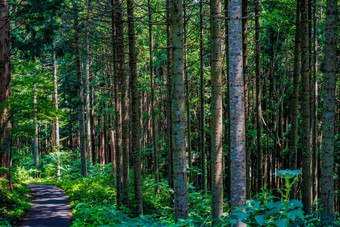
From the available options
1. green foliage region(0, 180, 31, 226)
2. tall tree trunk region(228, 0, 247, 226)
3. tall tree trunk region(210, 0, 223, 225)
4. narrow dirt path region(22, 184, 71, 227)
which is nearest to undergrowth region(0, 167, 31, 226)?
green foliage region(0, 180, 31, 226)

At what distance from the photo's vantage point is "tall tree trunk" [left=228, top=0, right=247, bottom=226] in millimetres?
4934

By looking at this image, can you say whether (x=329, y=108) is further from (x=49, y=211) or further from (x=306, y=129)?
(x=49, y=211)

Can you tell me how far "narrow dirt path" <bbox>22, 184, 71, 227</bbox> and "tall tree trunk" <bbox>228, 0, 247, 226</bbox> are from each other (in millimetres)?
7180

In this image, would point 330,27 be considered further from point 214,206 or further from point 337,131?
point 337,131

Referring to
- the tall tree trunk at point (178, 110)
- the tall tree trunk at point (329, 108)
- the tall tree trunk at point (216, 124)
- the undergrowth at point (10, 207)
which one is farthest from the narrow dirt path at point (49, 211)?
the tall tree trunk at point (329, 108)

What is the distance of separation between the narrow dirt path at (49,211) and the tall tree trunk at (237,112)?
718 centimetres

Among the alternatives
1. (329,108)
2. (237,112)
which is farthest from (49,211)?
(329,108)

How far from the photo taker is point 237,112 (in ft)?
16.3

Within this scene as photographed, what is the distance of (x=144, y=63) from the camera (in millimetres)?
19578

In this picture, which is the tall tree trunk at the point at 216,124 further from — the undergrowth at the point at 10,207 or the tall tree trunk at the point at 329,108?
the undergrowth at the point at 10,207

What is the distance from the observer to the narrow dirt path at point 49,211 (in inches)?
395

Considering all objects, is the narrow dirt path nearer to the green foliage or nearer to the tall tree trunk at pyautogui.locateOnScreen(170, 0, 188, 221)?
the green foliage

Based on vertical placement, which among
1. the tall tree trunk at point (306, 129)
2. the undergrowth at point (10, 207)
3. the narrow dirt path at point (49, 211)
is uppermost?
the tall tree trunk at point (306, 129)

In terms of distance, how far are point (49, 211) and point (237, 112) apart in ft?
33.4
